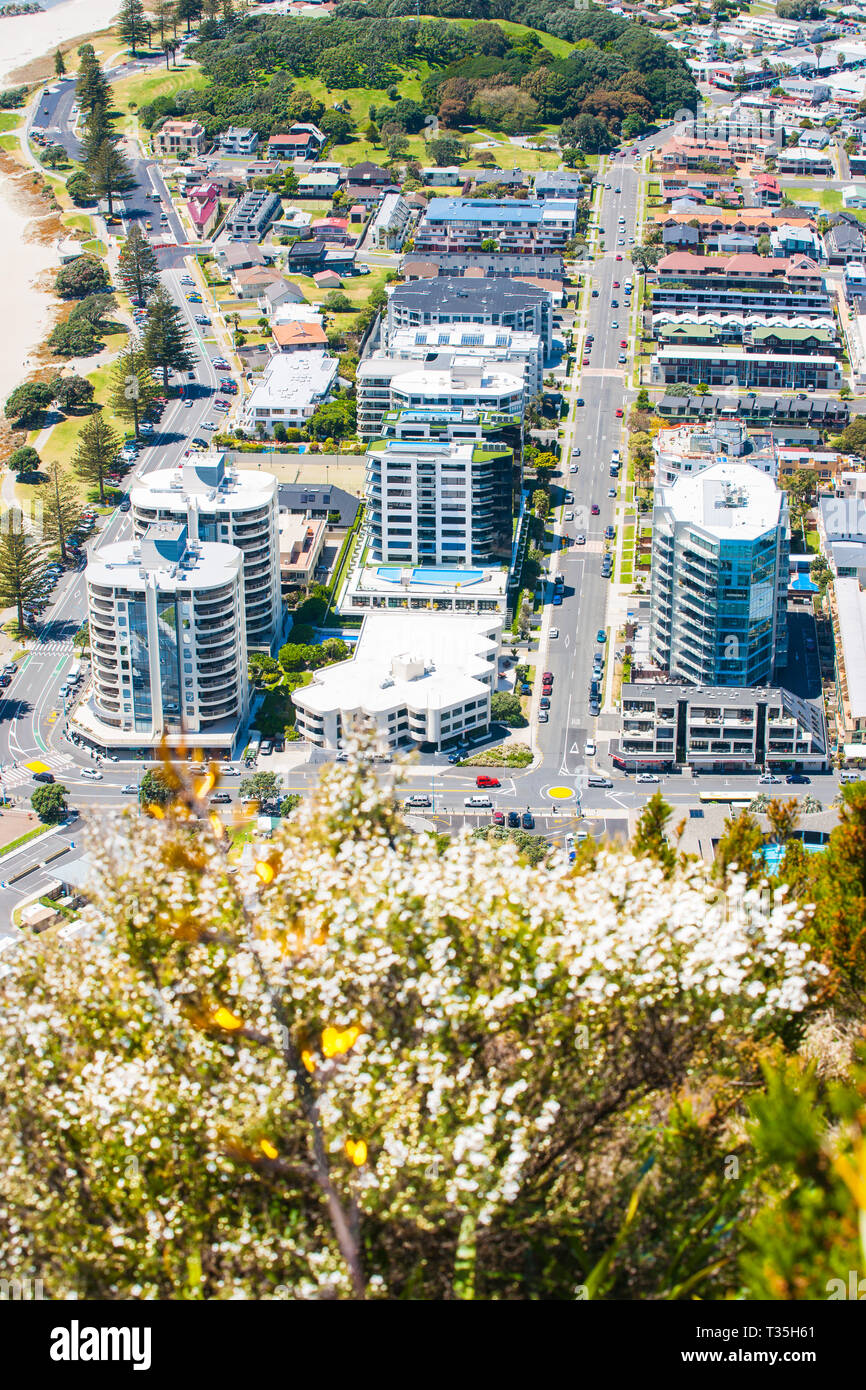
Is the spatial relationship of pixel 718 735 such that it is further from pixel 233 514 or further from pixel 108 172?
pixel 108 172

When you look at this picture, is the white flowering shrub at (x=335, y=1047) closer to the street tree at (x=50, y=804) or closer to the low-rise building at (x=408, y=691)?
the street tree at (x=50, y=804)

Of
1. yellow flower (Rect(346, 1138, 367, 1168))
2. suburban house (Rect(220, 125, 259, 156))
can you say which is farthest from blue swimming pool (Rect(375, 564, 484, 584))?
suburban house (Rect(220, 125, 259, 156))

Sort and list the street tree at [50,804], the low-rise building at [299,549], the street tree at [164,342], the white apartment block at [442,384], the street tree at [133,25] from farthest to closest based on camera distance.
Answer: the street tree at [133,25], the street tree at [164,342], the white apartment block at [442,384], the low-rise building at [299,549], the street tree at [50,804]

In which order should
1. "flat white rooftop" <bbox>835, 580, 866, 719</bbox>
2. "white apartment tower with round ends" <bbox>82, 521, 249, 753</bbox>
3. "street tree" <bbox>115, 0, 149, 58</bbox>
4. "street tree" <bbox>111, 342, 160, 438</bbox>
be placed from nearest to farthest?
"white apartment tower with round ends" <bbox>82, 521, 249, 753</bbox> → "flat white rooftop" <bbox>835, 580, 866, 719</bbox> → "street tree" <bbox>111, 342, 160, 438</bbox> → "street tree" <bbox>115, 0, 149, 58</bbox>

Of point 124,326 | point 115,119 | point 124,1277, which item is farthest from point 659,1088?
point 115,119

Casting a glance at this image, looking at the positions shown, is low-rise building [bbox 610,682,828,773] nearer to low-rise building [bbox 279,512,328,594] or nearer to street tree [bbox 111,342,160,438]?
low-rise building [bbox 279,512,328,594]

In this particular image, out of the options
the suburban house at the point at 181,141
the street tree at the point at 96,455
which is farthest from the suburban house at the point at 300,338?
the suburban house at the point at 181,141
